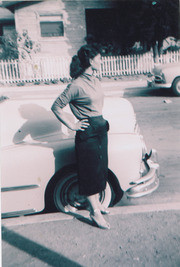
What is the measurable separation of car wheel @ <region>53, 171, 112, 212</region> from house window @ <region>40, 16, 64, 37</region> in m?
16.9

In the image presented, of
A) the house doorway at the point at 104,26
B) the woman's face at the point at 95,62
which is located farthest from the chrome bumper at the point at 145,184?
the house doorway at the point at 104,26

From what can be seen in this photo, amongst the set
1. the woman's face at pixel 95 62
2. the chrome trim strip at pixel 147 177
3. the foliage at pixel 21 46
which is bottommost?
the chrome trim strip at pixel 147 177

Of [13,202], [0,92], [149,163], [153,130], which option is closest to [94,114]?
[149,163]

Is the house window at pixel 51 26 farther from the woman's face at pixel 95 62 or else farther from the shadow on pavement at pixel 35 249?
the shadow on pavement at pixel 35 249

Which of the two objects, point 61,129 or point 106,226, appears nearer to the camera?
point 106,226

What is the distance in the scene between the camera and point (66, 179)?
128 inches

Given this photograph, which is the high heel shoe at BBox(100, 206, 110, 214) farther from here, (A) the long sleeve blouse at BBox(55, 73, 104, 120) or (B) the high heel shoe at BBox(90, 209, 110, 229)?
(A) the long sleeve blouse at BBox(55, 73, 104, 120)

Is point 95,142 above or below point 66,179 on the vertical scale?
above

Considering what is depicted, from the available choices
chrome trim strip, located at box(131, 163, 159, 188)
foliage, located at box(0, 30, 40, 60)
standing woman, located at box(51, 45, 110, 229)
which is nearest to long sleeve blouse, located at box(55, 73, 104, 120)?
standing woman, located at box(51, 45, 110, 229)

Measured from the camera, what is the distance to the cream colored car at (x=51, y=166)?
3.12 metres

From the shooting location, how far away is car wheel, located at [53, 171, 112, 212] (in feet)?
10.7

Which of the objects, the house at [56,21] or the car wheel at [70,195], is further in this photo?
the house at [56,21]

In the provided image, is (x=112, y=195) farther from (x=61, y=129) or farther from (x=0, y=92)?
(x=0, y=92)

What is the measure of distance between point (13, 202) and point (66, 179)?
1.99 feet
